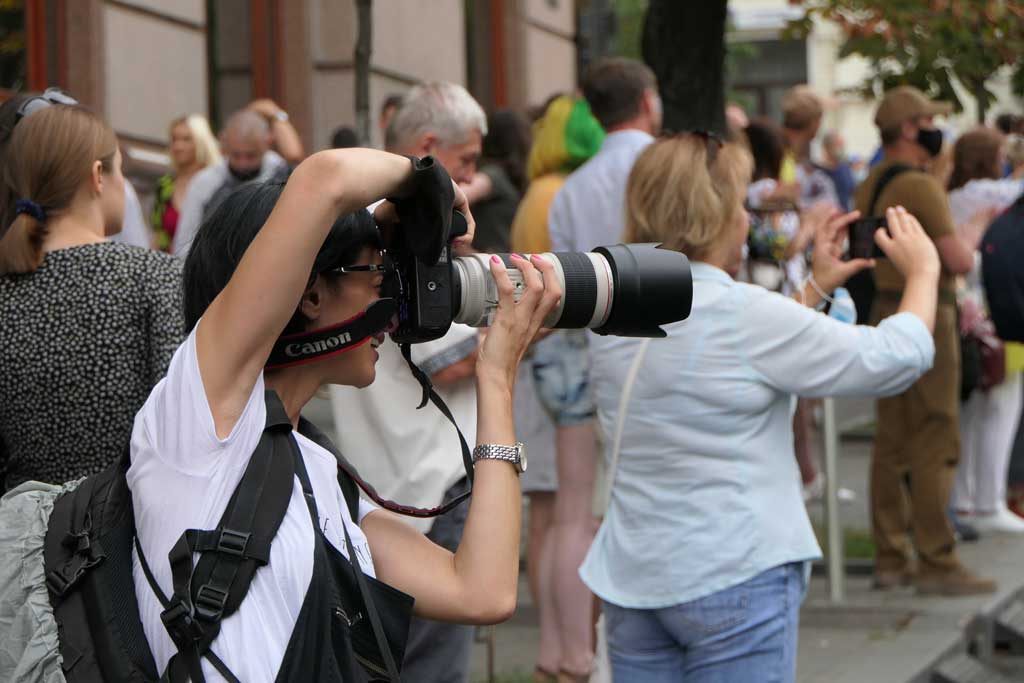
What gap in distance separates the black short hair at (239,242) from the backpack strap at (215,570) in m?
0.32

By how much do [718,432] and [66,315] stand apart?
1508 millimetres

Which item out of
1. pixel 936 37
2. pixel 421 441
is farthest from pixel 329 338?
pixel 936 37

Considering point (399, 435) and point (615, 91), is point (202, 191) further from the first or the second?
point (399, 435)

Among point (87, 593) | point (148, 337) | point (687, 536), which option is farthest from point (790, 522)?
point (87, 593)

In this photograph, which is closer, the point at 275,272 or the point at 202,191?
the point at 275,272

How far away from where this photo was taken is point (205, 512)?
93.0 inches

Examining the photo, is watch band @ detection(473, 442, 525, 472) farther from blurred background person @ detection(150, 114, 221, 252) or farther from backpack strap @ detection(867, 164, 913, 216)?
blurred background person @ detection(150, 114, 221, 252)

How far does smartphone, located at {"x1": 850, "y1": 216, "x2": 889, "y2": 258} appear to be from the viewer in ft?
14.8

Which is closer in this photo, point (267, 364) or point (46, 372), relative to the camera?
point (267, 364)

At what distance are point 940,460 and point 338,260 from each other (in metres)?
5.72

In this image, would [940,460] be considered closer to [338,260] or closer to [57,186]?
[57,186]

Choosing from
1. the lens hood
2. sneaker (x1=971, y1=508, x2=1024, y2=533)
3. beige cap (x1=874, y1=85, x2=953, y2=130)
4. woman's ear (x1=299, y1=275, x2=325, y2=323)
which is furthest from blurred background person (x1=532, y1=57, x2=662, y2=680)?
sneaker (x1=971, y1=508, x2=1024, y2=533)

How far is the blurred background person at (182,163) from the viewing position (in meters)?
8.68

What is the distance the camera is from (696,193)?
409 centimetres
